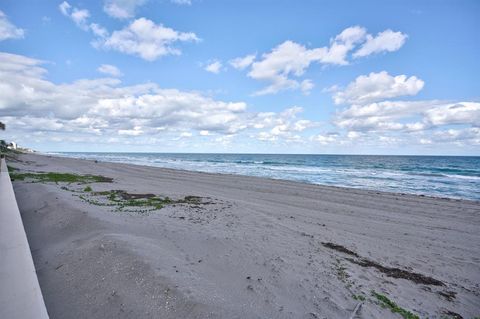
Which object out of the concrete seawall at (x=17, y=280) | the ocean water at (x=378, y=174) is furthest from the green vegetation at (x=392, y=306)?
the ocean water at (x=378, y=174)

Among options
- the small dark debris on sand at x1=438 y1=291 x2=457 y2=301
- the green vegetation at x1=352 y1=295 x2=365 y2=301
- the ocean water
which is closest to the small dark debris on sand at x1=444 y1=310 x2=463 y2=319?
the small dark debris on sand at x1=438 y1=291 x2=457 y2=301

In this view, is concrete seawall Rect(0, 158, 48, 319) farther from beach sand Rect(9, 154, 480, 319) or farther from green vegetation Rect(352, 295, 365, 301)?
green vegetation Rect(352, 295, 365, 301)

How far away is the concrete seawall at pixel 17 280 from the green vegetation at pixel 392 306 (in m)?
4.12

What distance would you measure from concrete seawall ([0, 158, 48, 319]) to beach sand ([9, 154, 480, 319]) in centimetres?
53

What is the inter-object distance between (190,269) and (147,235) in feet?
5.81

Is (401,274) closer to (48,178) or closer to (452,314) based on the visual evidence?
(452,314)

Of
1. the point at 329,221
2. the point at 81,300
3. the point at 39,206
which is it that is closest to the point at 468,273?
the point at 329,221

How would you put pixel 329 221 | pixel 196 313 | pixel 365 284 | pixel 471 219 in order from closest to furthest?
pixel 196 313, pixel 365 284, pixel 329 221, pixel 471 219

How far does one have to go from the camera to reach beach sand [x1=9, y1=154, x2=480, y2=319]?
325 cm

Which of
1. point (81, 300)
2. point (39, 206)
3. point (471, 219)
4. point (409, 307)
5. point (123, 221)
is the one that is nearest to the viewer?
point (81, 300)

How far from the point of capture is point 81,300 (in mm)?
3188

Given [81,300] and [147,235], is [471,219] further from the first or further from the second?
[81,300]

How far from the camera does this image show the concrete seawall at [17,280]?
Answer: 2.31m

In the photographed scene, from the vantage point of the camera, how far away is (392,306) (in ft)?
12.4
